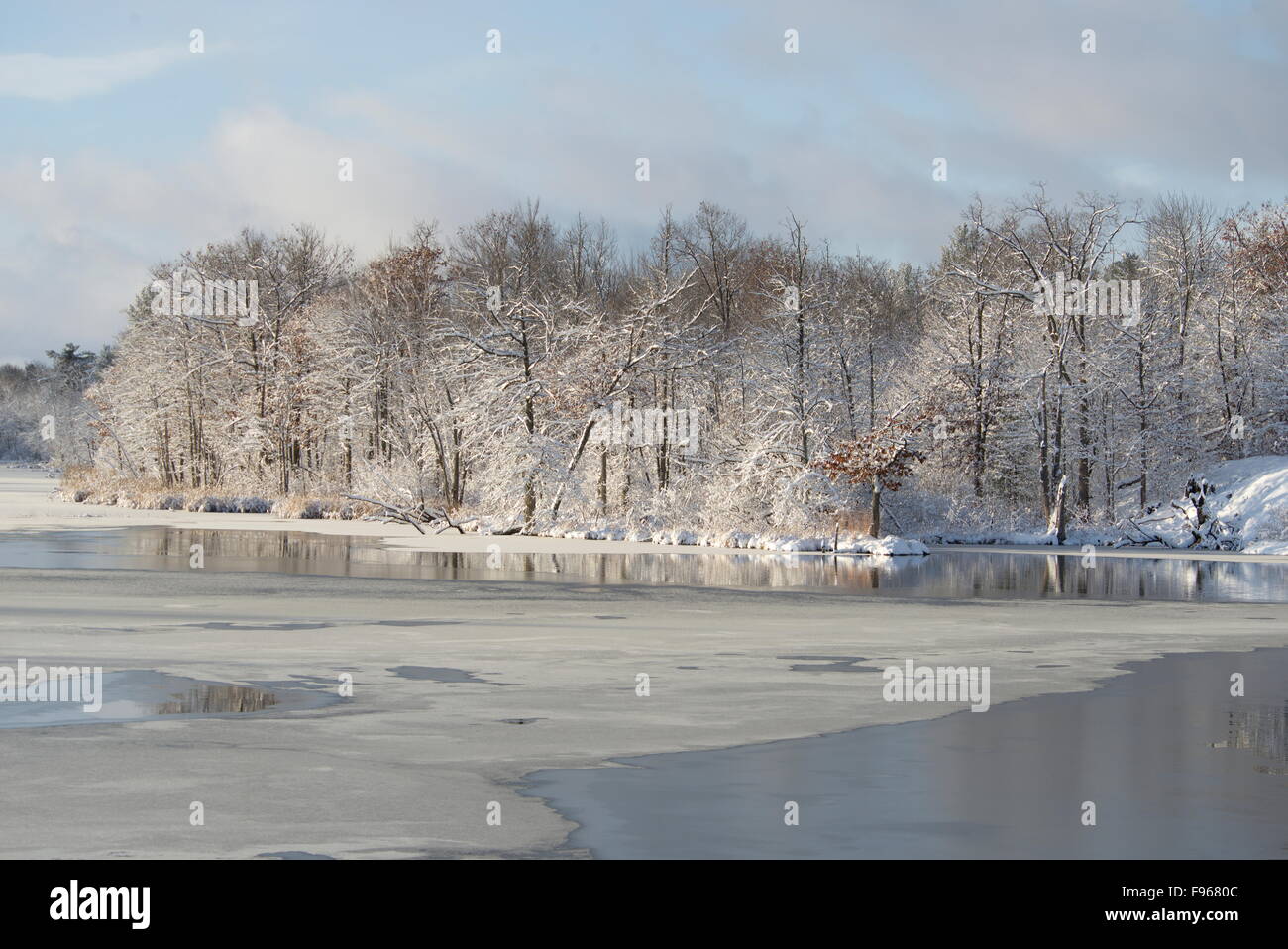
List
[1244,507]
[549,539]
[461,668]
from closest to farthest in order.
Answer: [461,668], [549,539], [1244,507]

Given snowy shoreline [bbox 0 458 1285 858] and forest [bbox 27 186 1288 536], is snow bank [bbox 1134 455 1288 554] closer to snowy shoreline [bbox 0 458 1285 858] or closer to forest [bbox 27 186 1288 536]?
forest [bbox 27 186 1288 536]

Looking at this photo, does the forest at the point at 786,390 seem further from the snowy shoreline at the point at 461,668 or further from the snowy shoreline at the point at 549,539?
the snowy shoreline at the point at 461,668

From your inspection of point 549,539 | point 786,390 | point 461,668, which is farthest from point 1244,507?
point 461,668

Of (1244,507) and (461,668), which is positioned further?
(1244,507)

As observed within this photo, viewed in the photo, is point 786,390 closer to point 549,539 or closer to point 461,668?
point 549,539

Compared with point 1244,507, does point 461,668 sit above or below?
below

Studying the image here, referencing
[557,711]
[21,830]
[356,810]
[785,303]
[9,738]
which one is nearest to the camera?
[21,830]

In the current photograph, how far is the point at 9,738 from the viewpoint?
9492 mm

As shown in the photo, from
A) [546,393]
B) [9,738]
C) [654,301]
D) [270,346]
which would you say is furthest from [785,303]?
[9,738]

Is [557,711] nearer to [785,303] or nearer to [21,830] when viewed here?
[21,830]

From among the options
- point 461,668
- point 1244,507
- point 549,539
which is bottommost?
point 461,668


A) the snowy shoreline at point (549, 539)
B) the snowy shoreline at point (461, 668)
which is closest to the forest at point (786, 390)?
the snowy shoreline at point (549, 539)

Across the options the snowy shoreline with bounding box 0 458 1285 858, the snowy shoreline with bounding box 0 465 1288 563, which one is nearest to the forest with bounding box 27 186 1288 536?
the snowy shoreline with bounding box 0 465 1288 563
